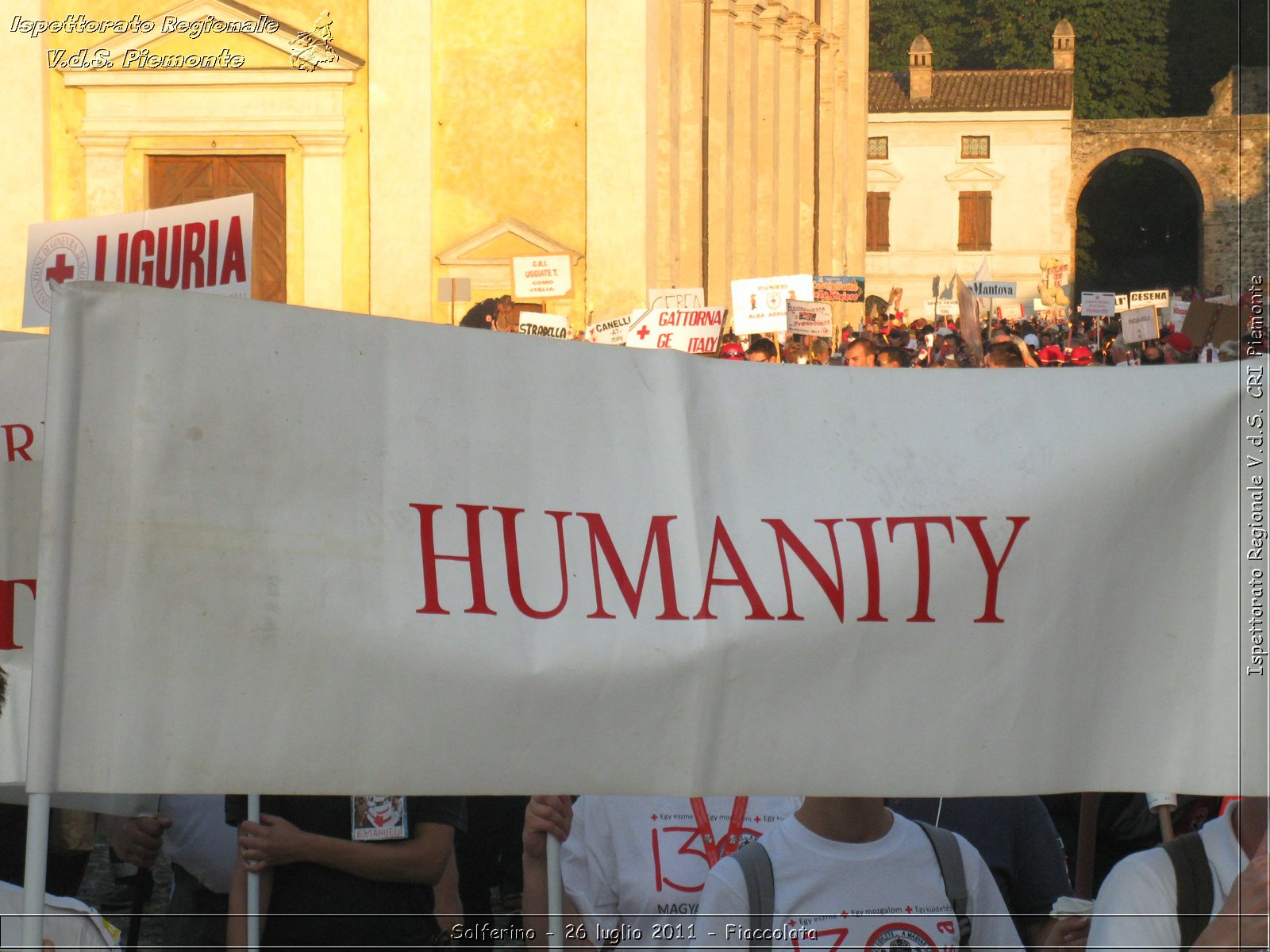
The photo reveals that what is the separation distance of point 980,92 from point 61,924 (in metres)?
77.3

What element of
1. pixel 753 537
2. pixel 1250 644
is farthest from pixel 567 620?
pixel 1250 644

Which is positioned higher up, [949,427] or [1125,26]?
[1125,26]

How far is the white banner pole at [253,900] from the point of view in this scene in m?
3.53

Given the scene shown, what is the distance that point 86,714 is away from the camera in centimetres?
276

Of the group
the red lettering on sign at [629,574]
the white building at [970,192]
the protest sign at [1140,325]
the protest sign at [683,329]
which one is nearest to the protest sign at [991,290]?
the protest sign at [1140,325]

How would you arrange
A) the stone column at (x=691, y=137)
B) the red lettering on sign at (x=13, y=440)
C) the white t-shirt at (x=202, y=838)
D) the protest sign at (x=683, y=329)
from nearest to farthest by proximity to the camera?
the red lettering on sign at (x=13, y=440), the white t-shirt at (x=202, y=838), the protest sign at (x=683, y=329), the stone column at (x=691, y=137)

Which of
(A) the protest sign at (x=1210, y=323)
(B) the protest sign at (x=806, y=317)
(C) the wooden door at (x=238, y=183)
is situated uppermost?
(C) the wooden door at (x=238, y=183)

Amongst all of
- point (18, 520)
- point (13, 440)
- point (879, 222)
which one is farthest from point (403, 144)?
point (879, 222)

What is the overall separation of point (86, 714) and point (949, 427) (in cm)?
167

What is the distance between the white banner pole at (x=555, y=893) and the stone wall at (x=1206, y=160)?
66.6m

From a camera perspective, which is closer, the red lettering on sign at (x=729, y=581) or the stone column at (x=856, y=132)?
the red lettering on sign at (x=729, y=581)

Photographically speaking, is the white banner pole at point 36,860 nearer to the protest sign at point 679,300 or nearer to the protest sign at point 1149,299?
the protest sign at point 679,300

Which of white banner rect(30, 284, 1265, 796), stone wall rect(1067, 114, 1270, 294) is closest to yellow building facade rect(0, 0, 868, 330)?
white banner rect(30, 284, 1265, 796)

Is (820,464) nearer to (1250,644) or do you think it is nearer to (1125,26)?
(1250,644)
